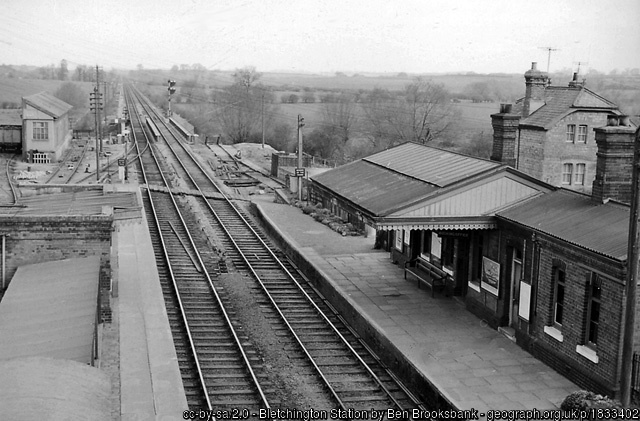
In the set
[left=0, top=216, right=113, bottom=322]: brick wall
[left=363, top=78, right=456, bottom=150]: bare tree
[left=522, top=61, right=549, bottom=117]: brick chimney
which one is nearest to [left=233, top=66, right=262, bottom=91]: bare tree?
[left=363, top=78, right=456, bottom=150]: bare tree

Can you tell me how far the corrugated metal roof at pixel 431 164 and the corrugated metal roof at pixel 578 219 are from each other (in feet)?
5.05

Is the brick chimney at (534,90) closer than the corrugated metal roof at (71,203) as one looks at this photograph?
No

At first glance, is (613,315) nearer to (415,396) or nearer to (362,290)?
(415,396)

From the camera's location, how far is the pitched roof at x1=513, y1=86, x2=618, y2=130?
35.6m

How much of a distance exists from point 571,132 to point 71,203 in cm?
2364

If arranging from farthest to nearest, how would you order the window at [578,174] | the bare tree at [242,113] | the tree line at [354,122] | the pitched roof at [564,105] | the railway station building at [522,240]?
the bare tree at [242,113] → the tree line at [354,122] → the window at [578,174] → the pitched roof at [564,105] → the railway station building at [522,240]

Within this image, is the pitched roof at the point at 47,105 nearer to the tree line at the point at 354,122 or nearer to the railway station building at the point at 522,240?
the tree line at the point at 354,122

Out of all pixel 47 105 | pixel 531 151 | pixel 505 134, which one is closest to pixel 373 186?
pixel 505 134

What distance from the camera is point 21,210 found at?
19.3m

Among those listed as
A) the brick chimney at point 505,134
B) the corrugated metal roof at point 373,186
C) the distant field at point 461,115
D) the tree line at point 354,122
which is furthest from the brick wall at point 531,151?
the distant field at point 461,115

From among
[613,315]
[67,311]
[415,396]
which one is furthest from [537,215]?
[67,311]

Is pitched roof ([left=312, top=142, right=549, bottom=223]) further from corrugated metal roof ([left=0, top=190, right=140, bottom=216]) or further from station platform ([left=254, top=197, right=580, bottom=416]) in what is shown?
corrugated metal roof ([left=0, top=190, right=140, bottom=216])

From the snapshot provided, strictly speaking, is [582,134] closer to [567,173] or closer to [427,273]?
[567,173]

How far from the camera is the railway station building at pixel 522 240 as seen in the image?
550 inches
